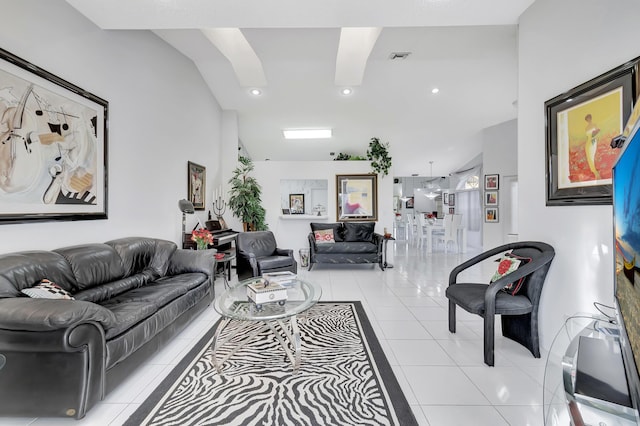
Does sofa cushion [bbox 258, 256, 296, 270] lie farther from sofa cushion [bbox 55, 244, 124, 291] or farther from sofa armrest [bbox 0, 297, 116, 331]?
sofa armrest [bbox 0, 297, 116, 331]

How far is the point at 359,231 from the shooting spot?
244 inches

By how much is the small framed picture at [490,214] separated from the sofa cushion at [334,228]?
3957 millimetres

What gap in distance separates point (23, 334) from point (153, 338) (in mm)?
852

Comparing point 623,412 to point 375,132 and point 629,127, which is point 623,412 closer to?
point 629,127

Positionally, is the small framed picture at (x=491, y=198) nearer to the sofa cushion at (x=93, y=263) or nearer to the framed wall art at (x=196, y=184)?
the framed wall art at (x=196, y=184)

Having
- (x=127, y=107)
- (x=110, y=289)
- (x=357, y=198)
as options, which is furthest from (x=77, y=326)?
(x=357, y=198)

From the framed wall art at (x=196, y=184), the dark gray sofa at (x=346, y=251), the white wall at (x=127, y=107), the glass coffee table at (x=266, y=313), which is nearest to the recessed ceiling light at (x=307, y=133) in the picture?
the white wall at (x=127, y=107)

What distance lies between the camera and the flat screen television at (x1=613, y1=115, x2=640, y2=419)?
701mm

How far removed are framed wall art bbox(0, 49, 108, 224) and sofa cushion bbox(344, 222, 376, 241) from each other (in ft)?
14.2

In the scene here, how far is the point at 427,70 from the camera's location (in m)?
4.99

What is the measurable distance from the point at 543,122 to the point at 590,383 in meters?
2.23

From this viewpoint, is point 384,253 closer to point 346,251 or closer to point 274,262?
point 346,251

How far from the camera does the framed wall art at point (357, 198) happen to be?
21.5 ft

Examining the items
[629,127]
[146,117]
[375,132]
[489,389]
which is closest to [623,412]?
[629,127]
